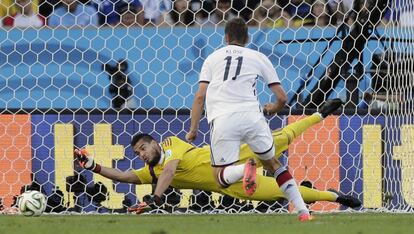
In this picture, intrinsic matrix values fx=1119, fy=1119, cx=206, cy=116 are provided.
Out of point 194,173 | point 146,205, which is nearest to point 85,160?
point 146,205

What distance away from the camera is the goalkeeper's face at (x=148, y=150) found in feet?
31.4

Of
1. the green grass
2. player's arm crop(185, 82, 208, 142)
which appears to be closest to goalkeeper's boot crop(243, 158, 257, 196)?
the green grass

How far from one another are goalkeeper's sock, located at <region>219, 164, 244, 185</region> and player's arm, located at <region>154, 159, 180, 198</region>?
1.27m

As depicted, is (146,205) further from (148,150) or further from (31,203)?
(31,203)

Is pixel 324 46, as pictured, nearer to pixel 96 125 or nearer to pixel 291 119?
pixel 291 119

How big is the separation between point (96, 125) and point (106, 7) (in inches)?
59.7

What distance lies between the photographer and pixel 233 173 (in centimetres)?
793

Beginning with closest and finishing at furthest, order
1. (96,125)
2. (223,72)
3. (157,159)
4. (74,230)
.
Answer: (74,230)
(223,72)
(157,159)
(96,125)

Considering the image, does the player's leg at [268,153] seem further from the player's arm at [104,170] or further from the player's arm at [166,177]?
the player's arm at [104,170]

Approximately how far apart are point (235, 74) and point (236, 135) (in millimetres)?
443

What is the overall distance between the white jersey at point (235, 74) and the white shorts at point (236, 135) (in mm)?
60

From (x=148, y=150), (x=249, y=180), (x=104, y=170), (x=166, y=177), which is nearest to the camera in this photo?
(x=249, y=180)

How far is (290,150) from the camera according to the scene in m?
10.5

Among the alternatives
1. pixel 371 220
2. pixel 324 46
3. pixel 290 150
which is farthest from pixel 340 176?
pixel 371 220
